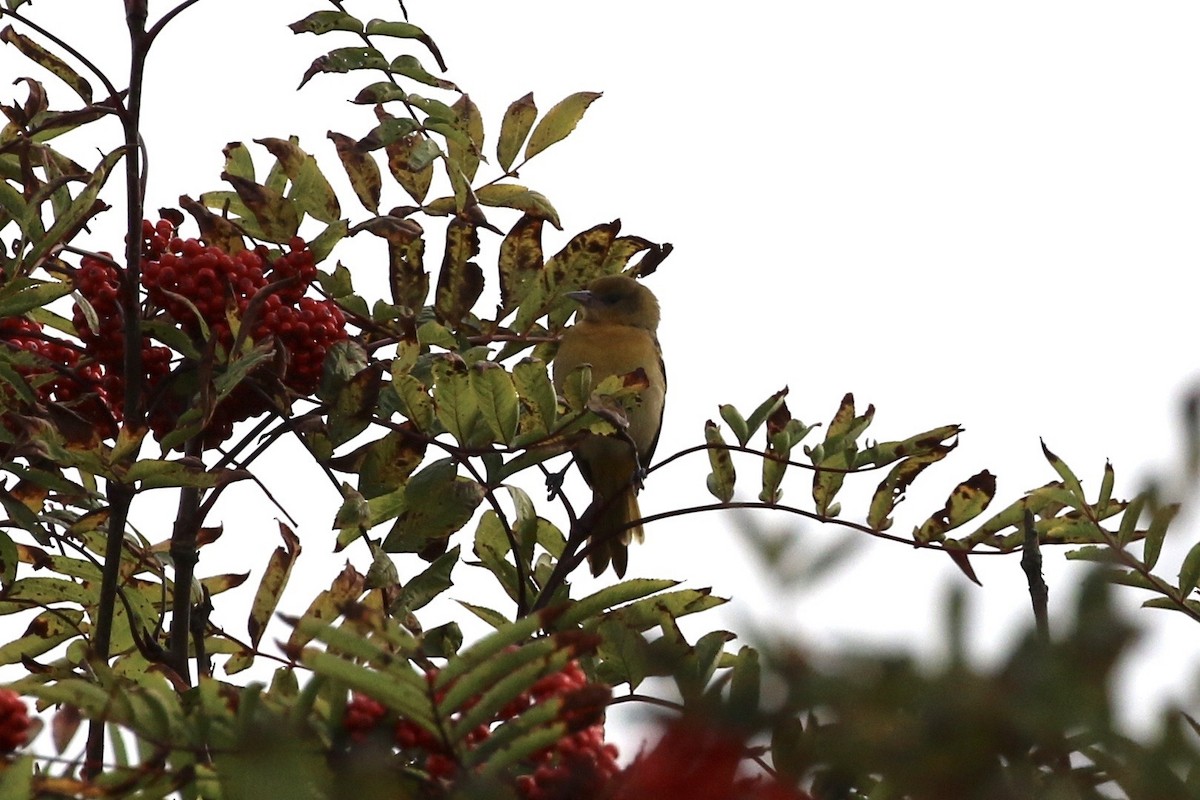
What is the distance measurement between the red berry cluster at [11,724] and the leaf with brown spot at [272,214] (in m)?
1.51

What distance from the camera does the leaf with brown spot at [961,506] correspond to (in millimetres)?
3035

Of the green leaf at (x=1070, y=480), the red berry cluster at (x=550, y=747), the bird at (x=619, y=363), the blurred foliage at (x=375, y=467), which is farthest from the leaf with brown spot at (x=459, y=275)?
the bird at (x=619, y=363)

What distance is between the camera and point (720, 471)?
10.4ft

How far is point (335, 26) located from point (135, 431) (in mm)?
948

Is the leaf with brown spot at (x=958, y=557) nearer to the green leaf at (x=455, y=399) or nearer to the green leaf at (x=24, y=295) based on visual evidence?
the green leaf at (x=455, y=399)

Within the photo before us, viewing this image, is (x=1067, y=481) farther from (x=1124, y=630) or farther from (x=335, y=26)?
(x=1124, y=630)

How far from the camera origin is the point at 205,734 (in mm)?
1662

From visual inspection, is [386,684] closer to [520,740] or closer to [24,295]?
[520,740]

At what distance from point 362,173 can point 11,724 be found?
1758 millimetres

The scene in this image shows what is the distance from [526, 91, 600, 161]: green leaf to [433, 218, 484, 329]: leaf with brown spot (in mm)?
247

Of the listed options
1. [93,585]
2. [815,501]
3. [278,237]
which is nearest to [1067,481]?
[815,501]

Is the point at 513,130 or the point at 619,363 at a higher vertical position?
the point at 619,363

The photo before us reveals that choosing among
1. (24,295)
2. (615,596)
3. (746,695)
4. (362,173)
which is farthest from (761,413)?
(746,695)

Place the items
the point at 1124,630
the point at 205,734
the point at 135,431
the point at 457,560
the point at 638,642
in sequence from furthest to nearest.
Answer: the point at 457,560 < the point at 135,431 < the point at 205,734 < the point at 638,642 < the point at 1124,630
